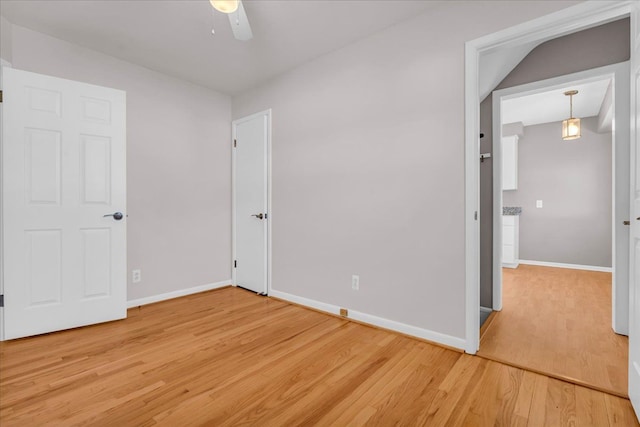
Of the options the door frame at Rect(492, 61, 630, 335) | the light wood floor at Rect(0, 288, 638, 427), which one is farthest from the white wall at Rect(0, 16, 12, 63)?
the door frame at Rect(492, 61, 630, 335)

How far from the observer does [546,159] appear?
5.38 meters

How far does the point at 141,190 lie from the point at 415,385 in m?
3.08

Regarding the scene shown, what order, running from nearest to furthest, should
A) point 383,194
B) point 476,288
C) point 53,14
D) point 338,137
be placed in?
point 476,288
point 53,14
point 383,194
point 338,137

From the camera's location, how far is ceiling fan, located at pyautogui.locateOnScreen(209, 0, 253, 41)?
165 centimetres

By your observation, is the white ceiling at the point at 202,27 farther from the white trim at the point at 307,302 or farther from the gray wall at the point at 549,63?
the white trim at the point at 307,302

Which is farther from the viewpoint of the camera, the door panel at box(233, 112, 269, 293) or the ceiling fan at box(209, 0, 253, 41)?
the door panel at box(233, 112, 269, 293)

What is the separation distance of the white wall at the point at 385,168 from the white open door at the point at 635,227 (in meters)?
0.52

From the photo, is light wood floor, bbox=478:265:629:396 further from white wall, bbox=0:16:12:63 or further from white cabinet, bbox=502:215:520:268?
white wall, bbox=0:16:12:63

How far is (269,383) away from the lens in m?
1.73

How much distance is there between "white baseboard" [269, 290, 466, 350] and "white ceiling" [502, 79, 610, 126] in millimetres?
3335

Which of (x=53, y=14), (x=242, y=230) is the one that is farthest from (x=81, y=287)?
(x=53, y=14)

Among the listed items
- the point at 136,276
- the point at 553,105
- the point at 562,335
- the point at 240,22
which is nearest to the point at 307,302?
the point at 136,276

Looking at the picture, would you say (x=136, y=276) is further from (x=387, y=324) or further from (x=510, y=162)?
(x=510, y=162)

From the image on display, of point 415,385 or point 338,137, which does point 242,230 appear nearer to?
point 338,137
